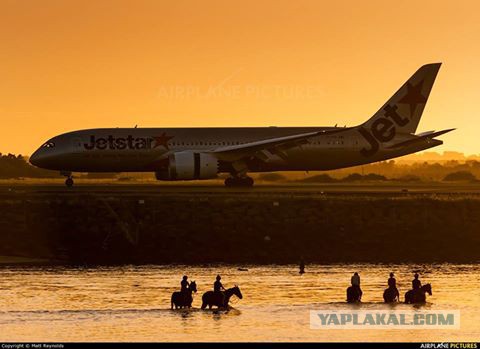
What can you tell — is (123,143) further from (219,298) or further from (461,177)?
(461,177)

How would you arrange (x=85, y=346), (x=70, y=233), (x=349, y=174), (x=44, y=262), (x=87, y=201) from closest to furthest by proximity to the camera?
(x=85, y=346) < (x=44, y=262) < (x=70, y=233) < (x=87, y=201) < (x=349, y=174)

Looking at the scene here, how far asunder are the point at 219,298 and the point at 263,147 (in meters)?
35.3

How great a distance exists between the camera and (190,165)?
2881 inches

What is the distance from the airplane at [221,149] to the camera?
7481 centimetres

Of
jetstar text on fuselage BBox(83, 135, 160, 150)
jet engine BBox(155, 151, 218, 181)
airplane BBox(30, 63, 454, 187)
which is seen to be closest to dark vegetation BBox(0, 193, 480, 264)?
jet engine BBox(155, 151, 218, 181)

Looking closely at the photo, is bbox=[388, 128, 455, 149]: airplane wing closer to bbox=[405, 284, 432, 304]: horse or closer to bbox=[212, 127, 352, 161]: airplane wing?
bbox=[212, 127, 352, 161]: airplane wing

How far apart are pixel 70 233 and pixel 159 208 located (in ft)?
18.5

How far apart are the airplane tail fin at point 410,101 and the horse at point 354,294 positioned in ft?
134

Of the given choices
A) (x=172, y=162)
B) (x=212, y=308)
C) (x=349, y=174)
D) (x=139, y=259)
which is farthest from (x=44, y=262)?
(x=349, y=174)

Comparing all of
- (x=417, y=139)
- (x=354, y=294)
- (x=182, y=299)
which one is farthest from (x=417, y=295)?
(x=417, y=139)

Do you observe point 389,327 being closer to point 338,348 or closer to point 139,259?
point 338,348

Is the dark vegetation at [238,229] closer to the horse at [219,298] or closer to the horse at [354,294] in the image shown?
the horse at [354,294]

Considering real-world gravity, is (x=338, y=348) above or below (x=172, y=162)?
below

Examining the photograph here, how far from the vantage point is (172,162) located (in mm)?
73125
